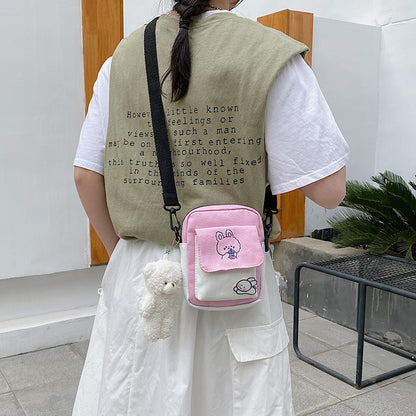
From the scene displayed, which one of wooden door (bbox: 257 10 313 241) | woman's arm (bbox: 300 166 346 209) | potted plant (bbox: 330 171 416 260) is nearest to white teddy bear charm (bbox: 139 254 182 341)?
woman's arm (bbox: 300 166 346 209)

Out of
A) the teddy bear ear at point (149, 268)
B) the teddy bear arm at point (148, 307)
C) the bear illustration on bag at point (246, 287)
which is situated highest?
the teddy bear ear at point (149, 268)

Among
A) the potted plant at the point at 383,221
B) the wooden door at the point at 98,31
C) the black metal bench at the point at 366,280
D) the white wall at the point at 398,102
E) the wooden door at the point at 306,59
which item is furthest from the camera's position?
the white wall at the point at 398,102

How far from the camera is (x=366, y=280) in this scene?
2.85 meters

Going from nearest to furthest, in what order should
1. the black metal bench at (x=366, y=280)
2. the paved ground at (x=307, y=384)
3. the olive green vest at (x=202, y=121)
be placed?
the olive green vest at (x=202, y=121)
the paved ground at (x=307, y=384)
the black metal bench at (x=366, y=280)

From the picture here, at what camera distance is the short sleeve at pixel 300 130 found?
1.18m

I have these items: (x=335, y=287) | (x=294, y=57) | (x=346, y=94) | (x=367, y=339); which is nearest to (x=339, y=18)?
(x=346, y=94)

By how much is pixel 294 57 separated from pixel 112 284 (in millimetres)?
776

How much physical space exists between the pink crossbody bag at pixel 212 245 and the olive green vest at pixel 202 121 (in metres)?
0.03

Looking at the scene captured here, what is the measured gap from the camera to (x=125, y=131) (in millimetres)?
1301

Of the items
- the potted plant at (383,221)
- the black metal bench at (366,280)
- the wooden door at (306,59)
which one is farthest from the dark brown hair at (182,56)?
the wooden door at (306,59)

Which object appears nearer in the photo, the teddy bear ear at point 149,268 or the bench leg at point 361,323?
the teddy bear ear at point 149,268

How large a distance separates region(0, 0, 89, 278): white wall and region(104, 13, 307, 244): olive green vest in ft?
6.71

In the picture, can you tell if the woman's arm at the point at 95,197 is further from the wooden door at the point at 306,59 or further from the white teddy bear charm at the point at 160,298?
the wooden door at the point at 306,59

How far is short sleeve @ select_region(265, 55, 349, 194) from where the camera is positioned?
3.88ft
